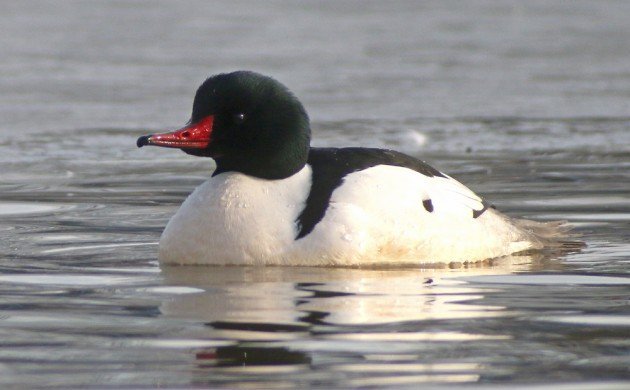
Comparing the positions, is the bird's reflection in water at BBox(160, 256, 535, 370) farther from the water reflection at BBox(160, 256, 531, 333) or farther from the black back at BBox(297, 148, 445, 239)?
the black back at BBox(297, 148, 445, 239)

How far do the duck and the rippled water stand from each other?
5.7 inches

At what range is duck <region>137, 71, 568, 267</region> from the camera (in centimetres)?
662

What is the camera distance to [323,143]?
469 inches

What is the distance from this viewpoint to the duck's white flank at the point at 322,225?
6.60 metres

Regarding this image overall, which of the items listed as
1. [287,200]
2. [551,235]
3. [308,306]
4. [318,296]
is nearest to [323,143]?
[551,235]

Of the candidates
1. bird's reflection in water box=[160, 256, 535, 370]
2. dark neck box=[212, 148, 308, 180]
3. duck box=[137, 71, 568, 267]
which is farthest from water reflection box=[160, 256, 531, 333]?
dark neck box=[212, 148, 308, 180]

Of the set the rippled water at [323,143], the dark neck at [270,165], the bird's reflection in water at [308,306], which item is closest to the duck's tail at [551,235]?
the rippled water at [323,143]

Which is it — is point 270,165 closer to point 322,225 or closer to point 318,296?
point 322,225

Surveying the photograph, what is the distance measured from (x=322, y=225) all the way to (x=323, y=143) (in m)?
5.34

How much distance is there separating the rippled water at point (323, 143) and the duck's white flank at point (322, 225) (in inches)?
4.6

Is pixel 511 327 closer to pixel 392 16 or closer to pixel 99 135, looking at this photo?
pixel 99 135

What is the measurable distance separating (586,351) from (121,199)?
4.71 metres

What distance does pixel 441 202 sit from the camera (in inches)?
280

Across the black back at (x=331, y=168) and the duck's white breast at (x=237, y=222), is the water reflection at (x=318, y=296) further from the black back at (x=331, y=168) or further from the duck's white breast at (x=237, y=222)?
the black back at (x=331, y=168)
